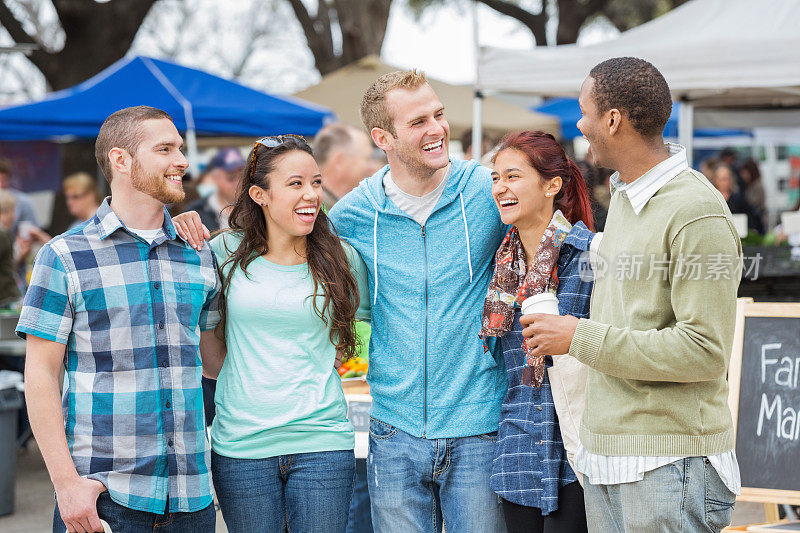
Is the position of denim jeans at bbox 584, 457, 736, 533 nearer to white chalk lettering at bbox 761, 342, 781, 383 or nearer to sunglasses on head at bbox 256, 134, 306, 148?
sunglasses on head at bbox 256, 134, 306, 148

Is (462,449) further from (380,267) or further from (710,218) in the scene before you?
(710,218)

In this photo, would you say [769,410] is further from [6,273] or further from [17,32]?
[17,32]

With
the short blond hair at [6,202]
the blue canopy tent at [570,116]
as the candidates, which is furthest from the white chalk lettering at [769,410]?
the blue canopy tent at [570,116]

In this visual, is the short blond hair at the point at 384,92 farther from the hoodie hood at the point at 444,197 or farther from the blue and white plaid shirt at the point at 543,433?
the blue and white plaid shirt at the point at 543,433

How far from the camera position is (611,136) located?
2.41 meters

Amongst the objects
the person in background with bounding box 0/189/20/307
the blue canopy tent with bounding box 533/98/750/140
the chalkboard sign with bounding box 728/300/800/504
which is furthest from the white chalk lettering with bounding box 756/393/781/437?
the blue canopy tent with bounding box 533/98/750/140

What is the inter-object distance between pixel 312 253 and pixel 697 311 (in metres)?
1.38

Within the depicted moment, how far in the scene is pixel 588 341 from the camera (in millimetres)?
2359

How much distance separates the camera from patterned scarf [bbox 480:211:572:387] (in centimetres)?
286

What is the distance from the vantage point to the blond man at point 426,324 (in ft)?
10.0

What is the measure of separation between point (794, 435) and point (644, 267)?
222 cm

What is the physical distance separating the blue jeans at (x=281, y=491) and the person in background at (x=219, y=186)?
3480 mm

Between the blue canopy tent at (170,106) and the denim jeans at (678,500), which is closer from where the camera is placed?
the denim jeans at (678,500)

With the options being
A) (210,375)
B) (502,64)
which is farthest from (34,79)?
(210,375)
